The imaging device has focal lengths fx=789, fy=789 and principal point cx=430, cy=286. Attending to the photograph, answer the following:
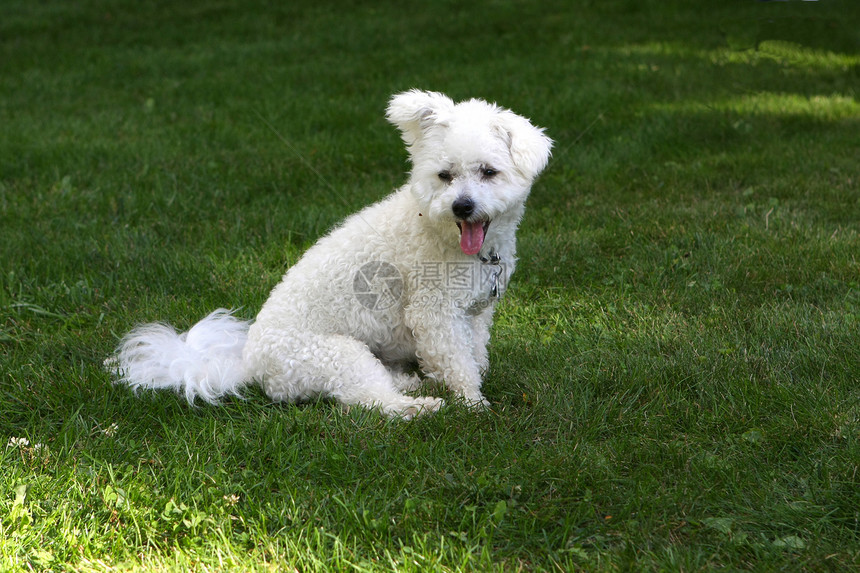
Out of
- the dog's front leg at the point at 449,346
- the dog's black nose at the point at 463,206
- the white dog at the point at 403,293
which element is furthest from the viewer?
the dog's front leg at the point at 449,346

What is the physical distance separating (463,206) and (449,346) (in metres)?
0.63

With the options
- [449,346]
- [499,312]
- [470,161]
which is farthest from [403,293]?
[499,312]

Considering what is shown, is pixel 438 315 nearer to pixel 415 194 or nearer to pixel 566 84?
pixel 415 194

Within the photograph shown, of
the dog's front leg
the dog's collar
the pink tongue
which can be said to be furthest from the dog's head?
the dog's front leg

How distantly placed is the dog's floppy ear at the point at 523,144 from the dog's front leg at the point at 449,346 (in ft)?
2.32

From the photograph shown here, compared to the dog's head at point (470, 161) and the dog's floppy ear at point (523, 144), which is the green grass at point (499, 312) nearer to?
the dog's head at point (470, 161)

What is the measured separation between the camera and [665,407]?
3225 millimetres

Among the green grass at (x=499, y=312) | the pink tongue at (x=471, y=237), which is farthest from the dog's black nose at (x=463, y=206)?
the green grass at (x=499, y=312)

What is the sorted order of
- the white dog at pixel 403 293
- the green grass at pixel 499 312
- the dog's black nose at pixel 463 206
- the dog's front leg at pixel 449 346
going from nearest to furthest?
the green grass at pixel 499 312 → the dog's black nose at pixel 463 206 → the white dog at pixel 403 293 → the dog's front leg at pixel 449 346

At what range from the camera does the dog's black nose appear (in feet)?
10.3

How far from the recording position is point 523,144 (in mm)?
3264

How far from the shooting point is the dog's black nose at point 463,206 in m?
3.14

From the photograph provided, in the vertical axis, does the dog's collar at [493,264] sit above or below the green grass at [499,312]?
above

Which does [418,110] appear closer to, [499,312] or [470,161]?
[470,161]
